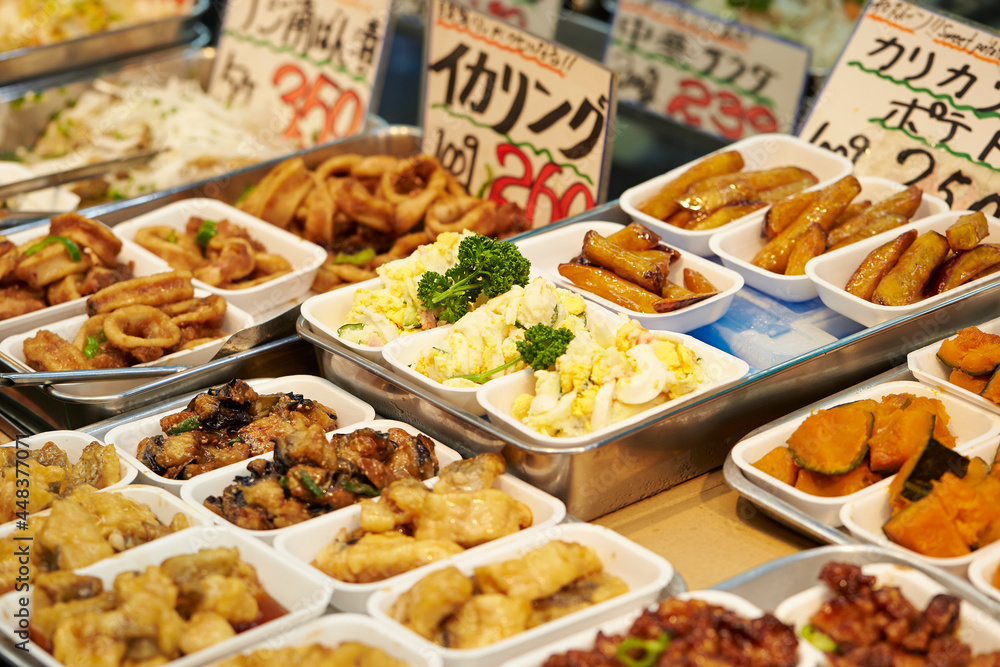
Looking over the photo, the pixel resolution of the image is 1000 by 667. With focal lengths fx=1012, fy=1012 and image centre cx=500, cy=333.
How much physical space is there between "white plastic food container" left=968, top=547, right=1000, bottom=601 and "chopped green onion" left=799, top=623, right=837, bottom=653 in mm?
400

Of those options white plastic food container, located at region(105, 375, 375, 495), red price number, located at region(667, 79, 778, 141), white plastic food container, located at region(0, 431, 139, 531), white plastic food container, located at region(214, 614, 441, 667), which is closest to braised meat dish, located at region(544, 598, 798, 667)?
white plastic food container, located at region(214, 614, 441, 667)

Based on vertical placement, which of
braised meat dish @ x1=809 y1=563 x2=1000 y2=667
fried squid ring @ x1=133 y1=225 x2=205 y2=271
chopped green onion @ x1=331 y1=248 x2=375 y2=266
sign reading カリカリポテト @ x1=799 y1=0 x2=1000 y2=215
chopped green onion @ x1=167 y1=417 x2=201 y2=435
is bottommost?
fried squid ring @ x1=133 y1=225 x2=205 y2=271

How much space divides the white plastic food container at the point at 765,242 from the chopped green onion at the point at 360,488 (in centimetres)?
169

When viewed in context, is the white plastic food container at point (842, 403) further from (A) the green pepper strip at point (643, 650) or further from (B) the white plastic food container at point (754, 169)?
(B) the white plastic food container at point (754, 169)

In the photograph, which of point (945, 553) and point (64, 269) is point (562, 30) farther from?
point (945, 553)

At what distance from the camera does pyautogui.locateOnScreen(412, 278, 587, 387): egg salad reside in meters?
3.12

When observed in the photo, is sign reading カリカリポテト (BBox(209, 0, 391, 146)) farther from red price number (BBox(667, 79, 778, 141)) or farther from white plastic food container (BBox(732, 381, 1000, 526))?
white plastic food container (BBox(732, 381, 1000, 526))

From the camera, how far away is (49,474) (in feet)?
9.42

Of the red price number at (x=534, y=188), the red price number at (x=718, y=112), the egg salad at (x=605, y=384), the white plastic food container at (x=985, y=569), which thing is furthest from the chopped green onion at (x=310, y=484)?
the red price number at (x=718, y=112)

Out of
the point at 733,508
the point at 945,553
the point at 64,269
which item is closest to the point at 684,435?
the point at 733,508

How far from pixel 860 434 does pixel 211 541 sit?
1.79 m

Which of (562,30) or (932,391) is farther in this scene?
(562,30)

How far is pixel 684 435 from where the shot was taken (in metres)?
3.01

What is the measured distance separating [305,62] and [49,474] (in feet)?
11.0
